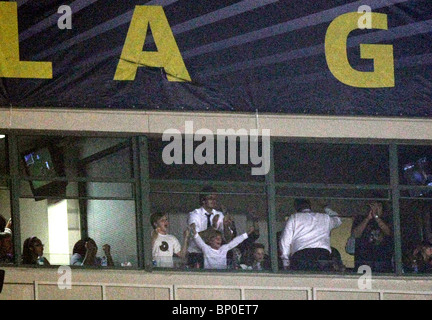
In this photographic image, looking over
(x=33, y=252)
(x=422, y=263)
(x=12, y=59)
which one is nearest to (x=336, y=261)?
(x=422, y=263)

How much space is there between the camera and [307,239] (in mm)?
12281

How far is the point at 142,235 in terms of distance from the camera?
12.2 m

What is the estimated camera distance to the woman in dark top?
12.4 metres

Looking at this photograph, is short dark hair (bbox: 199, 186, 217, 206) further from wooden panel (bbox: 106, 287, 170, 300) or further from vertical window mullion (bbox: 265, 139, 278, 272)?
wooden panel (bbox: 106, 287, 170, 300)

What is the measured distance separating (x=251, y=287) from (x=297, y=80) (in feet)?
8.50

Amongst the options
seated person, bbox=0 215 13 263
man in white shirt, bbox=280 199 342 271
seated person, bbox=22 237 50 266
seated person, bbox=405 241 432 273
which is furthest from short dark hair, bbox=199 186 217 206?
seated person, bbox=405 241 432 273

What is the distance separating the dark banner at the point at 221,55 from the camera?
12.4 meters

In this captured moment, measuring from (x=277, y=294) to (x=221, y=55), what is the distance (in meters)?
2.95

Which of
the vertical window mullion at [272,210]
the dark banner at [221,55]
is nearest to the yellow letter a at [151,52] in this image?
the dark banner at [221,55]

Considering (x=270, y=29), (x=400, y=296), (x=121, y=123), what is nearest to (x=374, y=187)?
(x=400, y=296)

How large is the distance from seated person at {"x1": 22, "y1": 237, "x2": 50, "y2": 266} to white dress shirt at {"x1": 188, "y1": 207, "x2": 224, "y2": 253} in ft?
5.56

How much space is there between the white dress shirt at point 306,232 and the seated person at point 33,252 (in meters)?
2.80

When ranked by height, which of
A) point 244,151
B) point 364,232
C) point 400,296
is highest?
point 244,151

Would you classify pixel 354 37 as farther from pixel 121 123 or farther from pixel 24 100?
pixel 24 100
